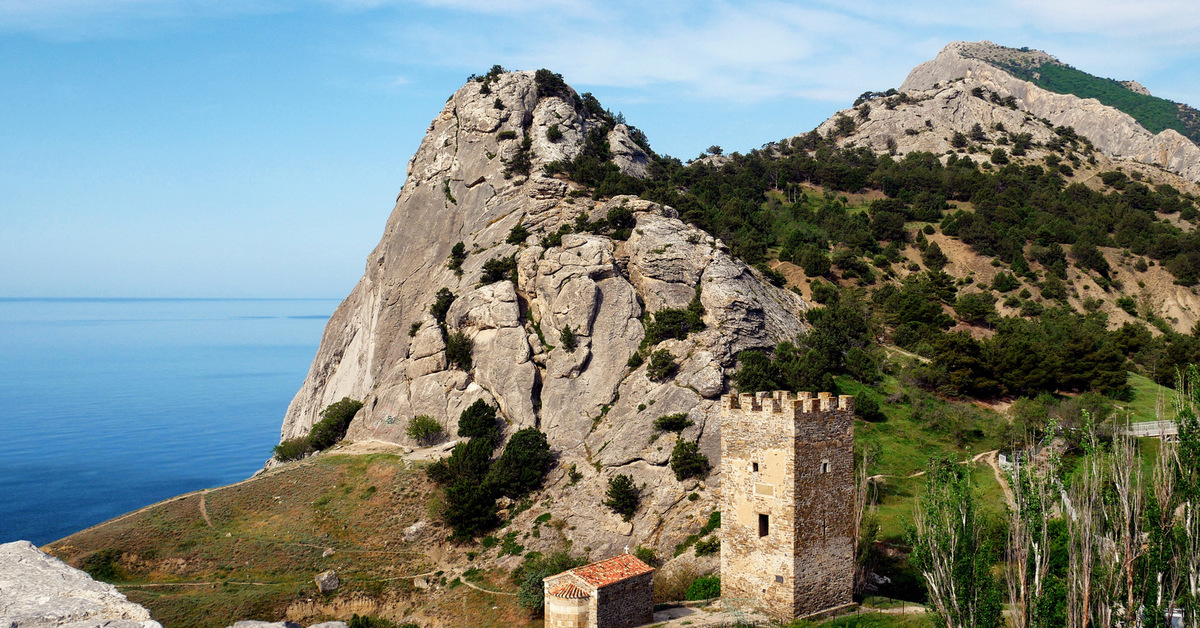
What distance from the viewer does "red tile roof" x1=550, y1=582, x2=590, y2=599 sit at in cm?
2911

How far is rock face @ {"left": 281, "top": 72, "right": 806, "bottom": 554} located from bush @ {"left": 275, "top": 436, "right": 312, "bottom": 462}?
4.02 m

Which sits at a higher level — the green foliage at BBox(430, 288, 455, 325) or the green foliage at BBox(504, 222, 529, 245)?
the green foliage at BBox(504, 222, 529, 245)

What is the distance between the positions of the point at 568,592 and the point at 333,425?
143ft

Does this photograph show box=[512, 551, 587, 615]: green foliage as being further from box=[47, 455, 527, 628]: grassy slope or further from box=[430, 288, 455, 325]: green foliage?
box=[430, 288, 455, 325]: green foliage

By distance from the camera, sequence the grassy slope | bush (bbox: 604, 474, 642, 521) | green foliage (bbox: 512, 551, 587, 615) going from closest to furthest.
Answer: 1. green foliage (bbox: 512, 551, 587, 615)
2. the grassy slope
3. bush (bbox: 604, 474, 642, 521)

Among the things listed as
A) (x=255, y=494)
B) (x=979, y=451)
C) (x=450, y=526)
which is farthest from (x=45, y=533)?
(x=979, y=451)

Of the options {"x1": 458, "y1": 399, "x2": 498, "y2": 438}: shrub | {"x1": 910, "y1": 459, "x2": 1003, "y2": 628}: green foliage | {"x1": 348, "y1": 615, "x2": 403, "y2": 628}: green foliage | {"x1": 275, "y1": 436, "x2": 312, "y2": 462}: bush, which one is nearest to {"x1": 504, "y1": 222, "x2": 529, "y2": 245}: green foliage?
{"x1": 458, "y1": 399, "x2": 498, "y2": 438}: shrub

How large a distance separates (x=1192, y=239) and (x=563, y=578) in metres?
97.3

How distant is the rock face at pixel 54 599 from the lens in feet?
89.7

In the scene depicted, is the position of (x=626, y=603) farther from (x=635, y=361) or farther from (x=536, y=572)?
(x=635, y=361)

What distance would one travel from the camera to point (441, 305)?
68.6m

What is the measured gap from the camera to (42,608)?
93.1 feet

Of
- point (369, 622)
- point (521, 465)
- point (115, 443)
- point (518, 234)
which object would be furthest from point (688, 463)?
point (115, 443)

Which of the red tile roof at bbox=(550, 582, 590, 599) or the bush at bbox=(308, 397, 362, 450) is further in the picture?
the bush at bbox=(308, 397, 362, 450)
